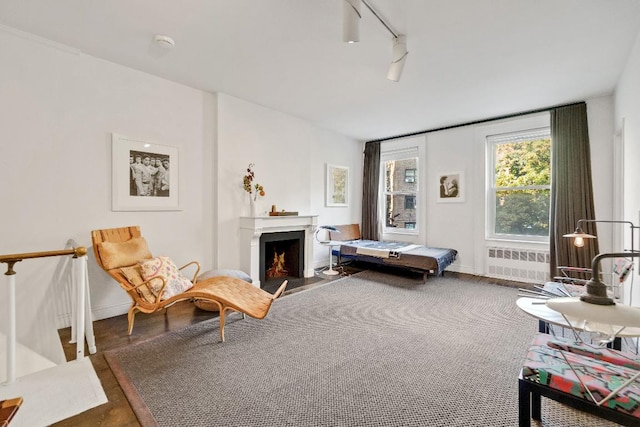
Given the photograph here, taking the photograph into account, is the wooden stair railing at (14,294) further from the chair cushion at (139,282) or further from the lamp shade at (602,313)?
the lamp shade at (602,313)

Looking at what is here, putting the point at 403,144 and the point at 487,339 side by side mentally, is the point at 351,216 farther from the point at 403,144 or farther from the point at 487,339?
the point at 487,339

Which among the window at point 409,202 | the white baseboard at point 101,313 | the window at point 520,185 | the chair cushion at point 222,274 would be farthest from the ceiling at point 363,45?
the white baseboard at point 101,313

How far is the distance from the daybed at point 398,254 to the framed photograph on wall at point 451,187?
0.92 meters

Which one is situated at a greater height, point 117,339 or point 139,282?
point 139,282

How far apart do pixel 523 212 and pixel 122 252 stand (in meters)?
5.45

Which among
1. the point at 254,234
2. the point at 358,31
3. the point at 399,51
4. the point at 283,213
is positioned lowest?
the point at 254,234

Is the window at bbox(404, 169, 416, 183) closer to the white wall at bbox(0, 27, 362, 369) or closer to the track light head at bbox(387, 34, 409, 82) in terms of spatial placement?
the white wall at bbox(0, 27, 362, 369)

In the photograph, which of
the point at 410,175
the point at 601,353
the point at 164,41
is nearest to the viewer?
the point at 601,353

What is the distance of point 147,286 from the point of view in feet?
8.83

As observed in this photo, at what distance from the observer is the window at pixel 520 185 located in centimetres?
441

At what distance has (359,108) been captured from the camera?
172 inches

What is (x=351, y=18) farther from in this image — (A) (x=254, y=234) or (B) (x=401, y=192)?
(B) (x=401, y=192)

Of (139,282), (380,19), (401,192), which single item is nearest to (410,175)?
(401,192)

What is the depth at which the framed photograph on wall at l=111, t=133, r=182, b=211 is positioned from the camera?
10.2ft
